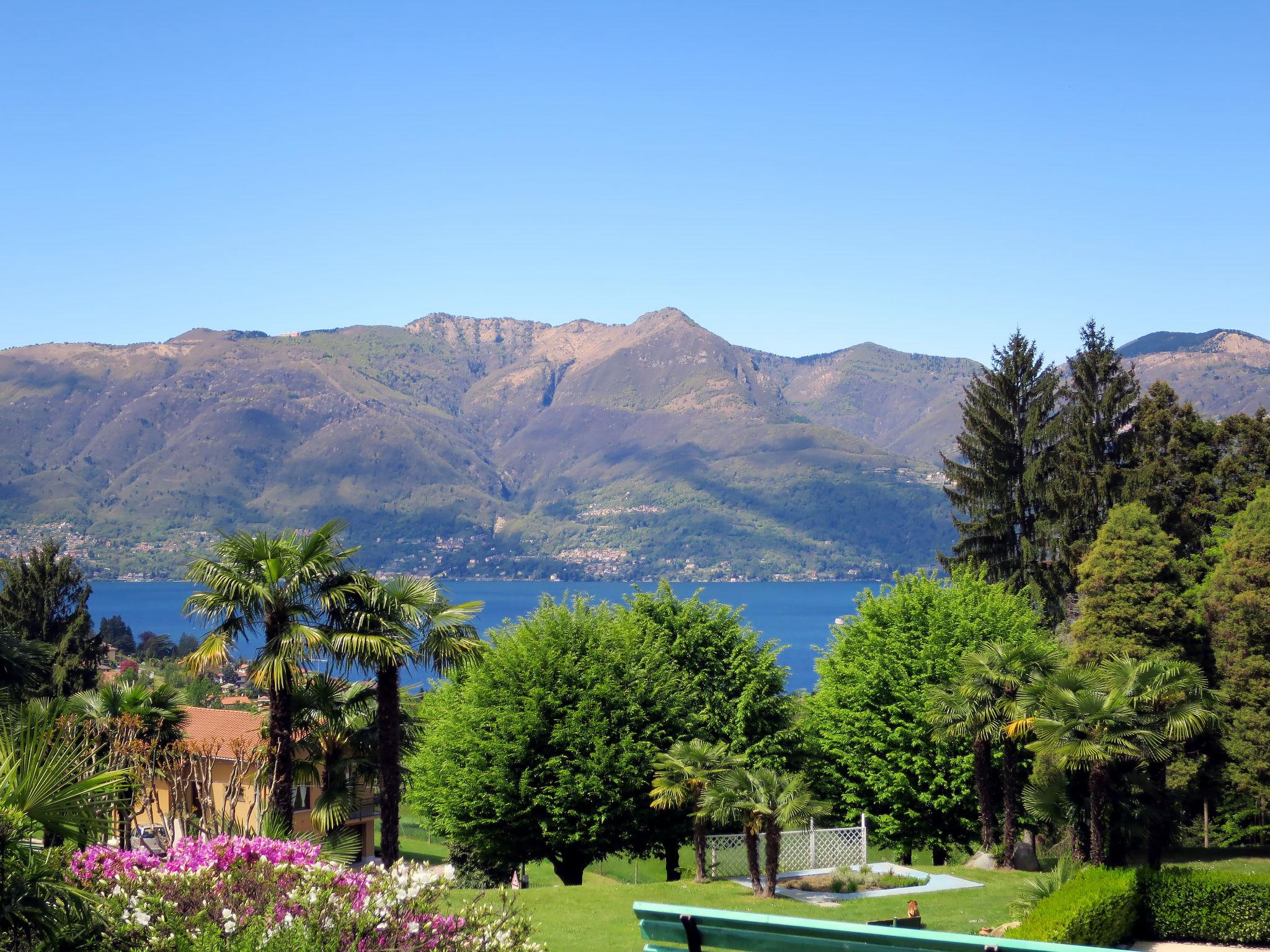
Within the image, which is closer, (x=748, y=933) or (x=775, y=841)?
(x=748, y=933)

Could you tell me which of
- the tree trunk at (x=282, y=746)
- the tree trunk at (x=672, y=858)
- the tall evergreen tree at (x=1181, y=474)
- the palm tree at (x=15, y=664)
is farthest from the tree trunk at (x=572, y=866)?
the tall evergreen tree at (x=1181, y=474)

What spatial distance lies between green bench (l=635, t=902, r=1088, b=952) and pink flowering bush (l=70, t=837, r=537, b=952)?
285cm

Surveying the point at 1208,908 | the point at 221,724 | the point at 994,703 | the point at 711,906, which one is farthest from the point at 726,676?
the point at 221,724

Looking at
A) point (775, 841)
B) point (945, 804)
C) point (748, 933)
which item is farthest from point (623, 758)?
point (748, 933)

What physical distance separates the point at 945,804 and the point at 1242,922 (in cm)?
1240

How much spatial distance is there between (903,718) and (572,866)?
9.16 metres

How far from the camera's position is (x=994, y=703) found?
24.5 m

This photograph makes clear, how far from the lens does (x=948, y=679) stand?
29.2 meters

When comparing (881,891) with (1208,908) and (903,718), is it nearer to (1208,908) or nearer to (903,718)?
(1208,908)

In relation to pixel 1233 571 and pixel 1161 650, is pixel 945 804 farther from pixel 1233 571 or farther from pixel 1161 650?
pixel 1233 571

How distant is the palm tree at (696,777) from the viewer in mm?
21484

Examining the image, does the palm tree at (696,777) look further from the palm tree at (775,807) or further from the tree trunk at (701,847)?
the palm tree at (775,807)

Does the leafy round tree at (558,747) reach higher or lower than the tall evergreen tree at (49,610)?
lower

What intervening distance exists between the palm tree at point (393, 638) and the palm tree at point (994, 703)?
34.4 ft
